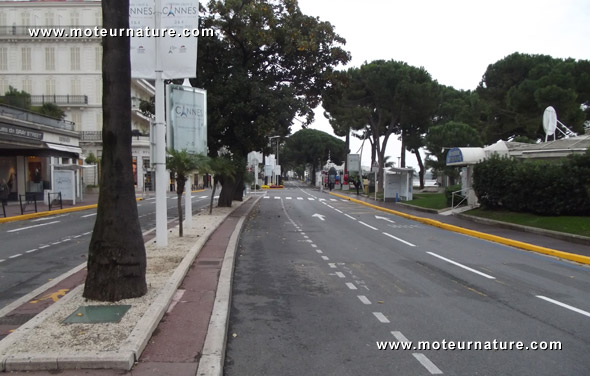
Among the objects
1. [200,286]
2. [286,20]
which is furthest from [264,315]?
[286,20]

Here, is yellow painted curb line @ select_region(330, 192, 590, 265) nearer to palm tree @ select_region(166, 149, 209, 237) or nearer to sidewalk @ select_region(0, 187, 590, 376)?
sidewalk @ select_region(0, 187, 590, 376)

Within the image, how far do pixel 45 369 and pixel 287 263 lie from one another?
251 inches

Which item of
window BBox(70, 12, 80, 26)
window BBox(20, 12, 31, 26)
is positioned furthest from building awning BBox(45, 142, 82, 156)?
window BBox(20, 12, 31, 26)

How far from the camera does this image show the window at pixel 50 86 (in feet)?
154

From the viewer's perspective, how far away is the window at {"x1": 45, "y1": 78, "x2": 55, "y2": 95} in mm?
47031

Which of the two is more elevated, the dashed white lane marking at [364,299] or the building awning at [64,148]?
the building awning at [64,148]

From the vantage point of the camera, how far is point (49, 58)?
1834 inches

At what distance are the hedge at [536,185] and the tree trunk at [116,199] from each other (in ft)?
51.4

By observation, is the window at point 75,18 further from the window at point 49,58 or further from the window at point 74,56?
the window at point 49,58

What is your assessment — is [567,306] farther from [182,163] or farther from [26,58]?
[26,58]

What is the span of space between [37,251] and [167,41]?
6353mm

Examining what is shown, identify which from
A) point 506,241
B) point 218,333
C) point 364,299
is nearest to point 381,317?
point 364,299

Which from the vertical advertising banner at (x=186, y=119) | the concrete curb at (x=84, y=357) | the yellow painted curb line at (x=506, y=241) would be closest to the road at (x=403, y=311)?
the yellow painted curb line at (x=506, y=241)

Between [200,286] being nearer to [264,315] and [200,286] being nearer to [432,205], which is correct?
[264,315]
